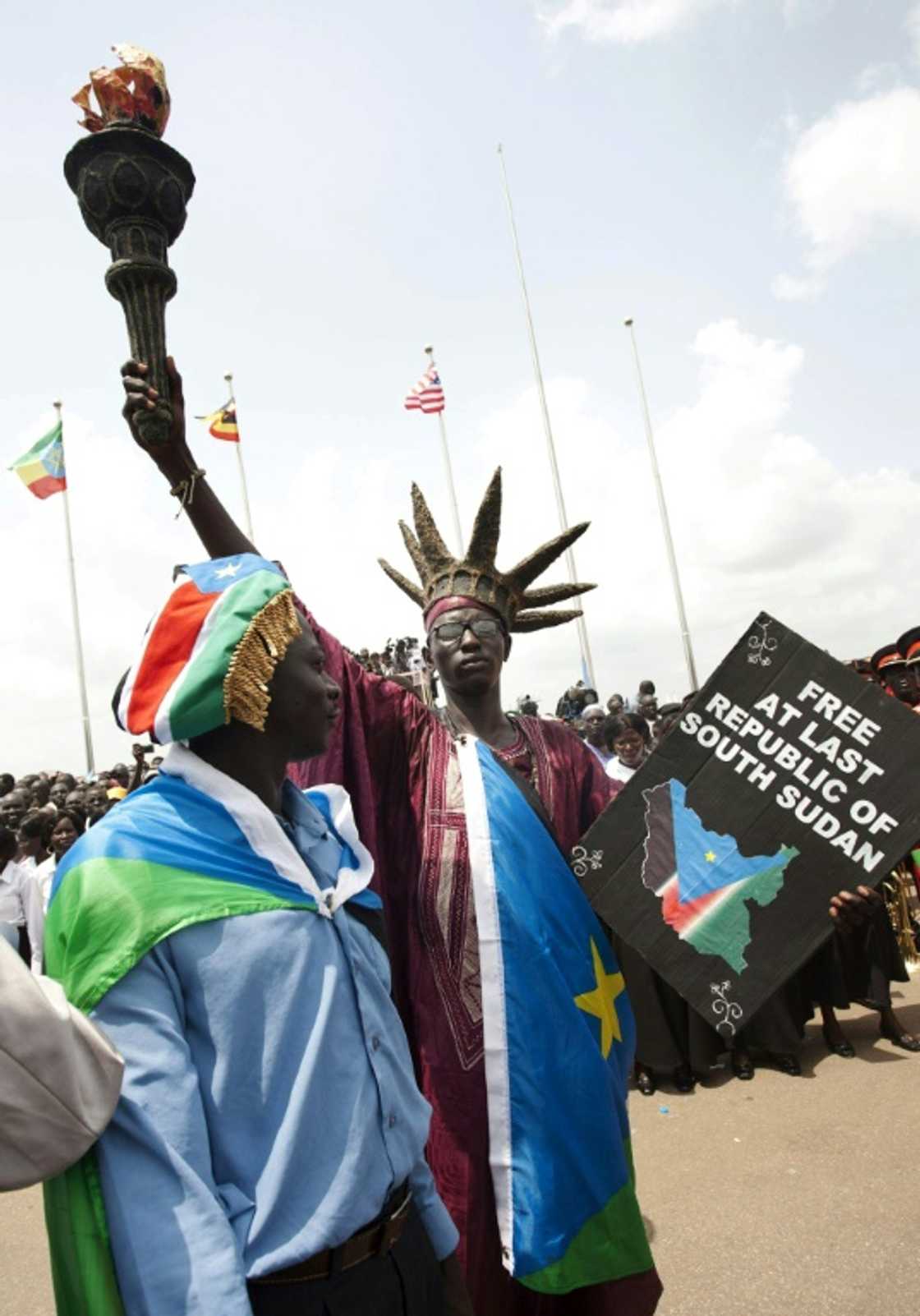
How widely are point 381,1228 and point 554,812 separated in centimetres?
141

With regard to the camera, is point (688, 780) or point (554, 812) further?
point (554, 812)

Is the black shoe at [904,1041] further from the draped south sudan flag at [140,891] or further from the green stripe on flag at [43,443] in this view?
the green stripe on flag at [43,443]

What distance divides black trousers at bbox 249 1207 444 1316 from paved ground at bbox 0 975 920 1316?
1739mm

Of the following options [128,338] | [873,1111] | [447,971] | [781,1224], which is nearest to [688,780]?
[447,971]

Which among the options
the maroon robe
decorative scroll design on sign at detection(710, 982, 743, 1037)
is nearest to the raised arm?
the maroon robe

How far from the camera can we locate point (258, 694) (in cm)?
152

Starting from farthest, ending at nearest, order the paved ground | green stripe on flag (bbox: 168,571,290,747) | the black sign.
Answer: the paved ground
the black sign
green stripe on flag (bbox: 168,571,290,747)

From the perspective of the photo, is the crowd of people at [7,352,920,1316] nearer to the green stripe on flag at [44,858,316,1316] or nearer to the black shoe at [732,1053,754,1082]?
the green stripe on flag at [44,858,316,1316]

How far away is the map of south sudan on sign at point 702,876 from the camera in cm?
220

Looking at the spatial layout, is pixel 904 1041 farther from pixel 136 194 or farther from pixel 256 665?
pixel 136 194

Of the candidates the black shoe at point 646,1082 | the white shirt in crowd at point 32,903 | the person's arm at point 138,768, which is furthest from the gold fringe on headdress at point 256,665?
the person's arm at point 138,768

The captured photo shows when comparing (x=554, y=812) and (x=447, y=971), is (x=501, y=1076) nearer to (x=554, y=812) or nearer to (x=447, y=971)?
(x=447, y=971)

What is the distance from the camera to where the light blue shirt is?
1.11m

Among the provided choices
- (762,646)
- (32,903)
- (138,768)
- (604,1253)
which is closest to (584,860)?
(762,646)
